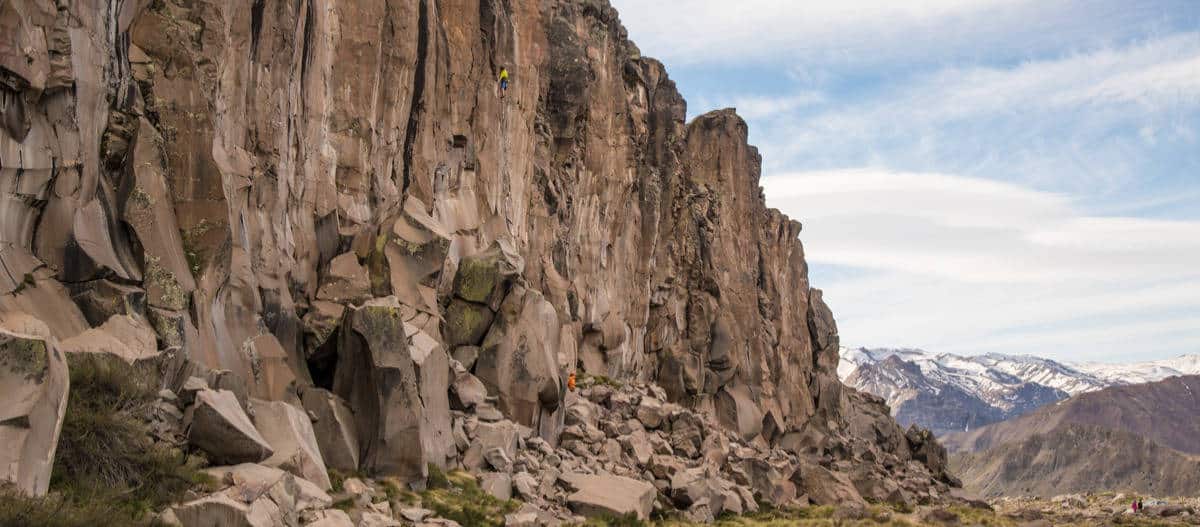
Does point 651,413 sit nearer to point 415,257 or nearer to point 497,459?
point 497,459

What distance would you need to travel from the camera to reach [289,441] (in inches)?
1122

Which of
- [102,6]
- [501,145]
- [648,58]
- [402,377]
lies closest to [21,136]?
[102,6]

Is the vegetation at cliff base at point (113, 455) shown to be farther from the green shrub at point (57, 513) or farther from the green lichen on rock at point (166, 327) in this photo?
the green lichen on rock at point (166, 327)

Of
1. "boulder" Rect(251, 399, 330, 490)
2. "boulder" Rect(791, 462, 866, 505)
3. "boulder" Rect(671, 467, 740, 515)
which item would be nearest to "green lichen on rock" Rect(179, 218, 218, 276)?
"boulder" Rect(251, 399, 330, 490)

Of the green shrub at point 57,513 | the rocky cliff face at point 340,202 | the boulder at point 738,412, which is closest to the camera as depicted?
the green shrub at point 57,513

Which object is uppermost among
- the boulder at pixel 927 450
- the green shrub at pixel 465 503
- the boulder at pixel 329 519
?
the boulder at pixel 329 519

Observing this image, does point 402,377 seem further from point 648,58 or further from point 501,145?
point 648,58

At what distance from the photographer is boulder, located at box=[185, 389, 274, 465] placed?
85.2 ft

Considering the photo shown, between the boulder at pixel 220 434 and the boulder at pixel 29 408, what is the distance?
4.37 m

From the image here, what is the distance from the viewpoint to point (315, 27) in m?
39.7

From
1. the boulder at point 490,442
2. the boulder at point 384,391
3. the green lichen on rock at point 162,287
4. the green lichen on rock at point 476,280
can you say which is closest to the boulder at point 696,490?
the boulder at point 490,442

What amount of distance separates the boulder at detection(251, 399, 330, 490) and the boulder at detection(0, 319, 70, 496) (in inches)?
258

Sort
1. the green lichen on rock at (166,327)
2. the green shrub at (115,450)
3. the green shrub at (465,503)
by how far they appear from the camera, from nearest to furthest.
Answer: the green shrub at (115,450)
the green lichen on rock at (166,327)
the green shrub at (465,503)

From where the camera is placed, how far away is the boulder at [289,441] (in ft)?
91.7
